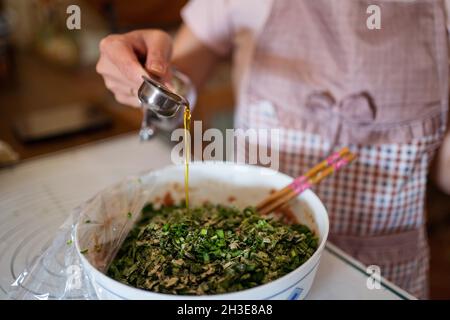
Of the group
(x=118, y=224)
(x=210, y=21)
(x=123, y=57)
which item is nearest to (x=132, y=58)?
(x=123, y=57)

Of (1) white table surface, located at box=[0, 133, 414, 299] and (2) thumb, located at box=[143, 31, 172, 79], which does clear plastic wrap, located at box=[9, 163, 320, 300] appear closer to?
(1) white table surface, located at box=[0, 133, 414, 299]

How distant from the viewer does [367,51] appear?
0.96 meters

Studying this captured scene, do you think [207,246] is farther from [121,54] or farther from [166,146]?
[166,146]

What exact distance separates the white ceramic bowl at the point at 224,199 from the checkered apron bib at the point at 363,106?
0.22 meters

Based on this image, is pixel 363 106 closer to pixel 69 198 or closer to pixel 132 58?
pixel 132 58

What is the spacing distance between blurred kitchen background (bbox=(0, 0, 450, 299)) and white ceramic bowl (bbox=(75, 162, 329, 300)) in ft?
1.10

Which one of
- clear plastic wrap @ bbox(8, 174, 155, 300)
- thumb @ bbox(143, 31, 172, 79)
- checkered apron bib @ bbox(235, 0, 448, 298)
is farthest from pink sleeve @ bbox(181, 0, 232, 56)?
clear plastic wrap @ bbox(8, 174, 155, 300)

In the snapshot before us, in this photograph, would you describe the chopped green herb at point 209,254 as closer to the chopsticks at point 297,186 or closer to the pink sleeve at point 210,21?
the chopsticks at point 297,186

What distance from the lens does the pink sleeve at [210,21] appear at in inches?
44.7

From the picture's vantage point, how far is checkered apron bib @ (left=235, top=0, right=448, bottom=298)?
3.14 feet

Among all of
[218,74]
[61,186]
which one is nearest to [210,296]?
[61,186]

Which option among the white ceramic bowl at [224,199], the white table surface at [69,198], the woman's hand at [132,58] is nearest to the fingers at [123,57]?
the woman's hand at [132,58]

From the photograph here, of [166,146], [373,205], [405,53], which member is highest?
[405,53]

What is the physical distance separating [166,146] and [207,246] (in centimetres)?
55
